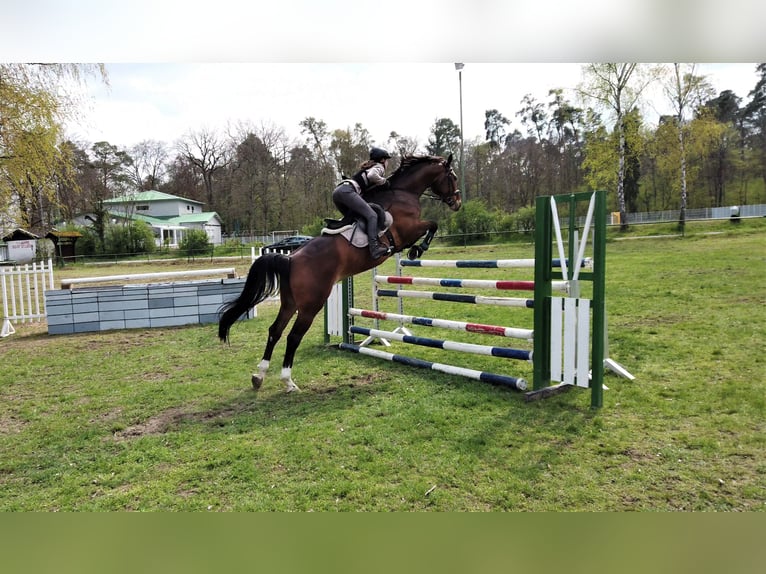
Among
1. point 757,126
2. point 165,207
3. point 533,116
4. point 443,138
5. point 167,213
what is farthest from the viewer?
point 757,126

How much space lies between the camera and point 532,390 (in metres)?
2.88

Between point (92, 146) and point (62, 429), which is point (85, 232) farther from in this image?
point (62, 429)

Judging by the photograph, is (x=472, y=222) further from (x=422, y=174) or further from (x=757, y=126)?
(x=757, y=126)

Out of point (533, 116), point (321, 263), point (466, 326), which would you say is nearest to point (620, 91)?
point (533, 116)

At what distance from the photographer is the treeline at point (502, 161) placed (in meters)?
4.39

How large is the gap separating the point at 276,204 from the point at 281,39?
2113 mm

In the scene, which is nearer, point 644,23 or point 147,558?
point 147,558

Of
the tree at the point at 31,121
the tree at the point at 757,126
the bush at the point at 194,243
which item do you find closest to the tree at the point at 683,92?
the tree at the point at 757,126

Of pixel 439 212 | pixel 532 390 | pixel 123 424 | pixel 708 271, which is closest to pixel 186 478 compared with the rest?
pixel 123 424

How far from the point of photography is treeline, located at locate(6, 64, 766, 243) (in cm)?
439

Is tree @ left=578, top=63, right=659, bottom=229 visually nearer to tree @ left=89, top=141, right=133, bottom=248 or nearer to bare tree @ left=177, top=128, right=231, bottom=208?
bare tree @ left=177, top=128, right=231, bottom=208

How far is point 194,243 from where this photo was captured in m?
6.38

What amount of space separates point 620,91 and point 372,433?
6188mm

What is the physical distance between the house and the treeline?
0.49 feet
